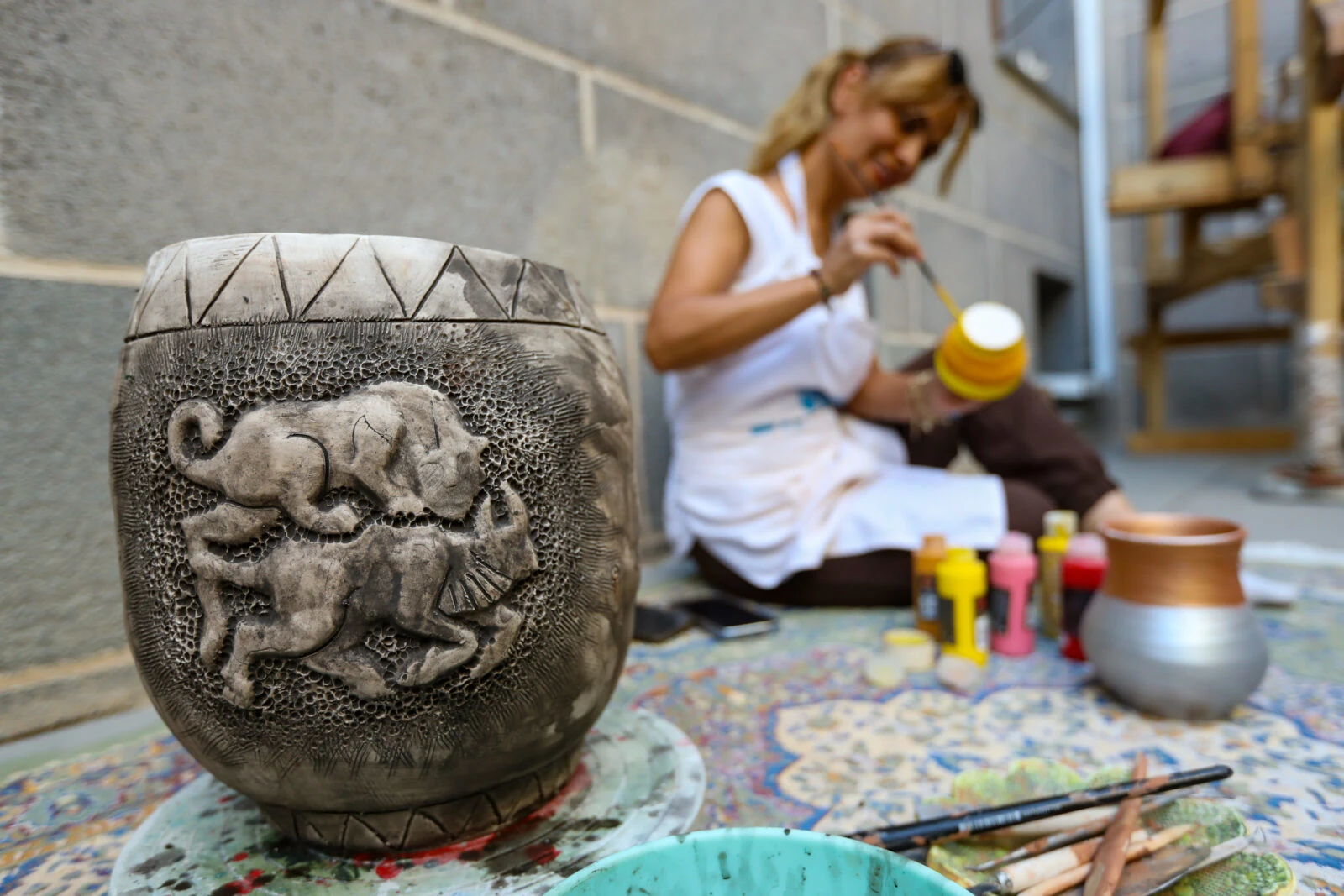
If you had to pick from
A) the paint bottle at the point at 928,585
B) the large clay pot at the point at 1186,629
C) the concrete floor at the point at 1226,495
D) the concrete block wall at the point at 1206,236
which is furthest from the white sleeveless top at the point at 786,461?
the concrete block wall at the point at 1206,236

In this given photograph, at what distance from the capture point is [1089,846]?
67 cm

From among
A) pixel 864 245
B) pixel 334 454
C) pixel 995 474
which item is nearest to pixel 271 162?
pixel 334 454

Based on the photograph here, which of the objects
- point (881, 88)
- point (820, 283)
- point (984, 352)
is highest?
point (881, 88)

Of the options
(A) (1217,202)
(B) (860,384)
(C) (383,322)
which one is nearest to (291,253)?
(C) (383,322)

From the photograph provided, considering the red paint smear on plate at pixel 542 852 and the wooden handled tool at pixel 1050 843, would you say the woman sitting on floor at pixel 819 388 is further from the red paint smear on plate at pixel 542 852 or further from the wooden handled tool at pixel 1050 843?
the red paint smear on plate at pixel 542 852

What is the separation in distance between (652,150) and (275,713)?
159 centimetres

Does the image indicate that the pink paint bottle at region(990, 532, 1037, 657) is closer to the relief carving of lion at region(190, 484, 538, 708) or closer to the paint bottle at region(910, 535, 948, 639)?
the paint bottle at region(910, 535, 948, 639)

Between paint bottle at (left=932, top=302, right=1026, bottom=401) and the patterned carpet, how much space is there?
1.55ft

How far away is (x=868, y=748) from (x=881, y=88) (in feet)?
4.10

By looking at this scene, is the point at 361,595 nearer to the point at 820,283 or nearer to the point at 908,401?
the point at 820,283

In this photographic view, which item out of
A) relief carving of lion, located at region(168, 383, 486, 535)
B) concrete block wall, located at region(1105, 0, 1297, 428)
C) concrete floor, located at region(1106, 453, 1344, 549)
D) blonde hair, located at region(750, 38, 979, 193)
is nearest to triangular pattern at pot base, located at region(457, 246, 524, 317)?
relief carving of lion, located at region(168, 383, 486, 535)

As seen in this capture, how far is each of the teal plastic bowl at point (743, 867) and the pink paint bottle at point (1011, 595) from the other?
801 millimetres

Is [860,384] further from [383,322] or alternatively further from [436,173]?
[383,322]

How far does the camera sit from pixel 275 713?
0.62 m
